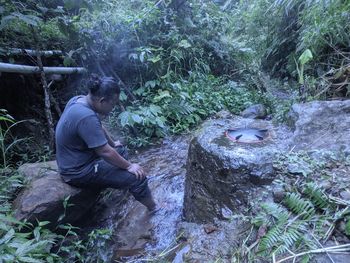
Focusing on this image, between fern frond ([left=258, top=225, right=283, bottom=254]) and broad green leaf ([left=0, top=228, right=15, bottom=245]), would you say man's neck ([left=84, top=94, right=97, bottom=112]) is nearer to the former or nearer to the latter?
broad green leaf ([left=0, top=228, right=15, bottom=245])

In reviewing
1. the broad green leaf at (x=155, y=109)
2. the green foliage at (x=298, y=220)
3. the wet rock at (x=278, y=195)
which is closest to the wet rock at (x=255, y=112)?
the broad green leaf at (x=155, y=109)

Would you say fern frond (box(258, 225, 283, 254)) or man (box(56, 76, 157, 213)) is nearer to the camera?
fern frond (box(258, 225, 283, 254))

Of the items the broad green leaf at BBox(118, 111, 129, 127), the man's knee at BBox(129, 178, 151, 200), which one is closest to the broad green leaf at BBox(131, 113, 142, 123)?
the broad green leaf at BBox(118, 111, 129, 127)

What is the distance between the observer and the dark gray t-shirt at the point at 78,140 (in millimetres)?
3014

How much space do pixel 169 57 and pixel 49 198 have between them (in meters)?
4.45

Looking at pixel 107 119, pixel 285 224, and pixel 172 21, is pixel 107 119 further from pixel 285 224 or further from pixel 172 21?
pixel 285 224

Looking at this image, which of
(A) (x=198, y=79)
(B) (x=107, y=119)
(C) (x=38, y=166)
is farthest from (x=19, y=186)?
(A) (x=198, y=79)

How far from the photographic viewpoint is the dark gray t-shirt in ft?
9.89

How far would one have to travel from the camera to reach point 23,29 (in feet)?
15.9

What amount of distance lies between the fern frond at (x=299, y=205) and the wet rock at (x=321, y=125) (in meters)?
0.81

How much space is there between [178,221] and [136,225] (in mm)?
495

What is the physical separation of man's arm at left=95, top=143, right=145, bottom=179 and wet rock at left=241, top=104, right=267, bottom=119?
122 inches

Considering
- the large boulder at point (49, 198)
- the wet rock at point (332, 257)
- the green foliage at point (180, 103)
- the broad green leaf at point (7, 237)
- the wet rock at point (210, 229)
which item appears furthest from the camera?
the green foliage at point (180, 103)

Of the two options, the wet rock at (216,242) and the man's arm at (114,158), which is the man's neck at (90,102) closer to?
the man's arm at (114,158)
